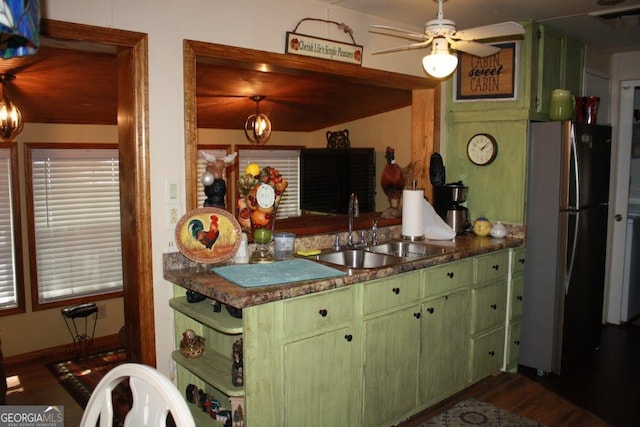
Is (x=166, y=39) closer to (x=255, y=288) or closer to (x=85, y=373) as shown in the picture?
(x=255, y=288)

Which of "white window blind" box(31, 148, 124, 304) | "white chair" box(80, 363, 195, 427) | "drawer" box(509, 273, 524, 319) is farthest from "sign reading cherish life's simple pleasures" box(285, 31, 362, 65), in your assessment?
"white window blind" box(31, 148, 124, 304)

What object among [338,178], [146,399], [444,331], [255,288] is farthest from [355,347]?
[338,178]

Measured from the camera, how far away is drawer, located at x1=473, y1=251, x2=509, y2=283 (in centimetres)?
328

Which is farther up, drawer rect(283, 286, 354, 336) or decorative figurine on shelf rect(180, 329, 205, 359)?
drawer rect(283, 286, 354, 336)

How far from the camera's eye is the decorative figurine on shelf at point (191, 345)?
97.1 inches

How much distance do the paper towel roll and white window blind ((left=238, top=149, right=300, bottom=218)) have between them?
8.72ft

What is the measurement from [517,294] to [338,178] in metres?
2.27

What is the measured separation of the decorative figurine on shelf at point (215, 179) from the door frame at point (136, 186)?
12.0 inches

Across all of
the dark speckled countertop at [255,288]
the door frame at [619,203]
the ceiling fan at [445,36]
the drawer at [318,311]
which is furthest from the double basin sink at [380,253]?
the door frame at [619,203]

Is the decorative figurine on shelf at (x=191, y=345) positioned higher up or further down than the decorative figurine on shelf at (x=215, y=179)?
further down

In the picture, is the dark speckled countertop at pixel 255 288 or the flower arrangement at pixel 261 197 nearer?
the dark speckled countertop at pixel 255 288

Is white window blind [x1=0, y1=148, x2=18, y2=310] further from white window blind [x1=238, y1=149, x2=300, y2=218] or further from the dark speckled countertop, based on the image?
the dark speckled countertop

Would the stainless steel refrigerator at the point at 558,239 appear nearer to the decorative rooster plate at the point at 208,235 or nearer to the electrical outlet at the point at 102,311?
the decorative rooster plate at the point at 208,235

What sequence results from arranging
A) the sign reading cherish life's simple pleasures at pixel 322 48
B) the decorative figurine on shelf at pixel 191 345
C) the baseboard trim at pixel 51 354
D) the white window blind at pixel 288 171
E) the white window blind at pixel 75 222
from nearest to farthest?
the decorative figurine on shelf at pixel 191 345
the sign reading cherish life's simple pleasures at pixel 322 48
the baseboard trim at pixel 51 354
the white window blind at pixel 75 222
the white window blind at pixel 288 171
